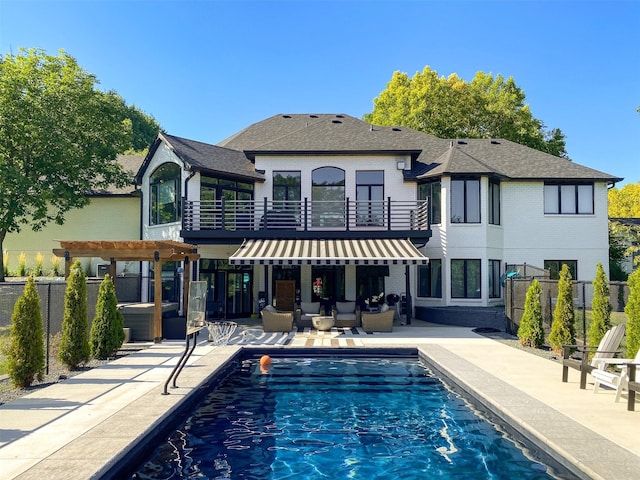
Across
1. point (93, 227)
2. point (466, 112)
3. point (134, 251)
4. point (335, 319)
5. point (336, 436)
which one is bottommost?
point (336, 436)

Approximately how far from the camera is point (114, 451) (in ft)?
20.7

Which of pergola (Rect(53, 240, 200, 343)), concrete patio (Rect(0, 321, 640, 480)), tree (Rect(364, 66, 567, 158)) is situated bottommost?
concrete patio (Rect(0, 321, 640, 480))

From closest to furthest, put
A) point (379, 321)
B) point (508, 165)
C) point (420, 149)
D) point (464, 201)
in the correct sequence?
point (379, 321) < point (464, 201) < point (420, 149) < point (508, 165)

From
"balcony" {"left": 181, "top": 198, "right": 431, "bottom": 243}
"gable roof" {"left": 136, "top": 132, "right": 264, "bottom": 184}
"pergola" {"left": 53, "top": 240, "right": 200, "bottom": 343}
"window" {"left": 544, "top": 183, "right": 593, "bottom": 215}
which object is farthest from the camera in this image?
"window" {"left": 544, "top": 183, "right": 593, "bottom": 215}

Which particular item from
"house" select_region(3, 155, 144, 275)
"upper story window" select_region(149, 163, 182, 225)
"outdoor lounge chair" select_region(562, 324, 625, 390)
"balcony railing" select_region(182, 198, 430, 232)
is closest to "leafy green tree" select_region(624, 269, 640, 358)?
"outdoor lounge chair" select_region(562, 324, 625, 390)

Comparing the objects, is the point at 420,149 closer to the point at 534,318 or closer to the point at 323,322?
the point at 323,322

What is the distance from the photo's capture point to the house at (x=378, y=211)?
2367 centimetres

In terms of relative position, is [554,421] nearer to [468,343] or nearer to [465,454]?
[465,454]

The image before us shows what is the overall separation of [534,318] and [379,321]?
20.6 feet

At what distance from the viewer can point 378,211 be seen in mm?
24328

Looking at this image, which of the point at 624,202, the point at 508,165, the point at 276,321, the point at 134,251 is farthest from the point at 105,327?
the point at 624,202

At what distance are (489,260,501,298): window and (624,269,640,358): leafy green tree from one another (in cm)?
1376

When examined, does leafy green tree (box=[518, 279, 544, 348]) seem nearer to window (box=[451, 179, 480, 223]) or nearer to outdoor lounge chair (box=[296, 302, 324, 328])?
window (box=[451, 179, 480, 223])

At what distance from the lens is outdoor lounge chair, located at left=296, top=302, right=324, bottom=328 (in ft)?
69.4
